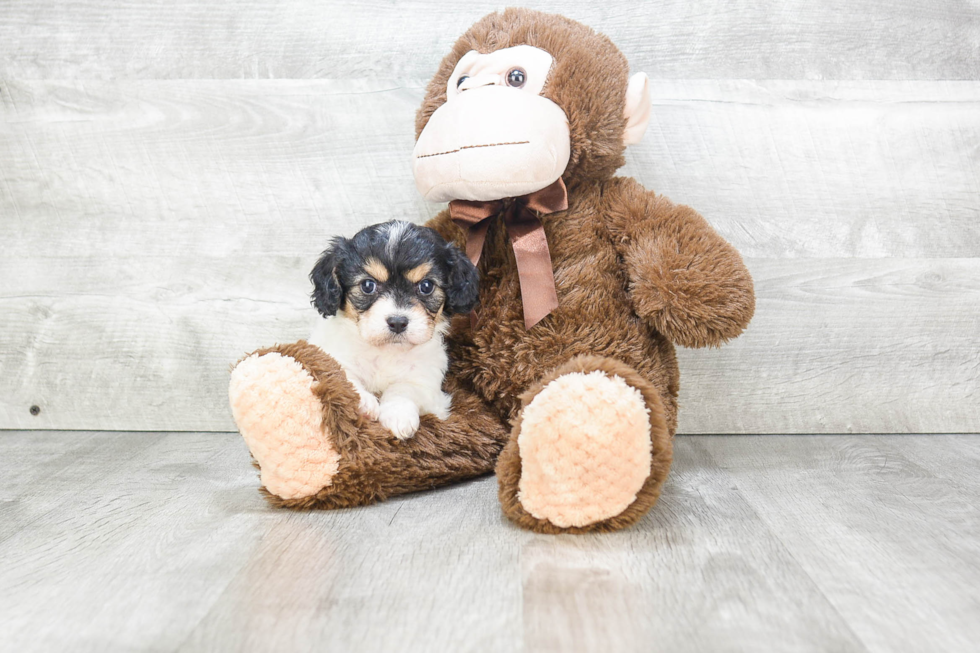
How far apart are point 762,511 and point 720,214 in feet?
3.03

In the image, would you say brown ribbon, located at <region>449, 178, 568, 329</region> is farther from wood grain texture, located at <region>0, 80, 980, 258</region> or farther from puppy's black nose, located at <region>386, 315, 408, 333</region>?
wood grain texture, located at <region>0, 80, 980, 258</region>

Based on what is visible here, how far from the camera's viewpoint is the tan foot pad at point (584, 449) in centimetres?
128

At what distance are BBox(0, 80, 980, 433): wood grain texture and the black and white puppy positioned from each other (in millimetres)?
592

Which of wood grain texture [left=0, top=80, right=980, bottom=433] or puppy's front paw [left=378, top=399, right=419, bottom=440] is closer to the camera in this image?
puppy's front paw [left=378, top=399, right=419, bottom=440]

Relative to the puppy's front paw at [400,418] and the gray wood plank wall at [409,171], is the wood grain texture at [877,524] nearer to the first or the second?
the gray wood plank wall at [409,171]

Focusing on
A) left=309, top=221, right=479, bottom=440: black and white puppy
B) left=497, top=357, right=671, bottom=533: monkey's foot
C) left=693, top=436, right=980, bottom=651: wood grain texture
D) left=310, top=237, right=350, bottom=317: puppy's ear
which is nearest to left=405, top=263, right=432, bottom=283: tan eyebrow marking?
left=309, top=221, right=479, bottom=440: black and white puppy

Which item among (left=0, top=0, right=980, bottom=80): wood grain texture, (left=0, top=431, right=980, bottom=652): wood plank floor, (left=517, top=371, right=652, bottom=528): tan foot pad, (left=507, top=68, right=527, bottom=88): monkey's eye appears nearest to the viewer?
(left=0, top=431, right=980, bottom=652): wood plank floor

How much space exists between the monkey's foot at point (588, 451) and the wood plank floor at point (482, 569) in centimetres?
5

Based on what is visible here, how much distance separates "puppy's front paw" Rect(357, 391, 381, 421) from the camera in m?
1.52

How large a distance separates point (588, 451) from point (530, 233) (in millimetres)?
567

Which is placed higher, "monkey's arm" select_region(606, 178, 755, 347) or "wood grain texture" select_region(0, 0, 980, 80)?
"wood grain texture" select_region(0, 0, 980, 80)

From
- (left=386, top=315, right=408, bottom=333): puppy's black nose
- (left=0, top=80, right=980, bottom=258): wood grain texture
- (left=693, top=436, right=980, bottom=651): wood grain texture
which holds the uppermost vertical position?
(left=0, top=80, right=980, bottom=258): wood grain texture

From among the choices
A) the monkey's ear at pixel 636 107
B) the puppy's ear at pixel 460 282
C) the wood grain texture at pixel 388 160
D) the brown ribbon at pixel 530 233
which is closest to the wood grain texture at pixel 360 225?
the wood grain texture at pixel 388 160

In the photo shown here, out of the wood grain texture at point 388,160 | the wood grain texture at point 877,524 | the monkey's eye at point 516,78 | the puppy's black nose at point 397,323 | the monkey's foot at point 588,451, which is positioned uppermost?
the monkey's eye at point 516,78
